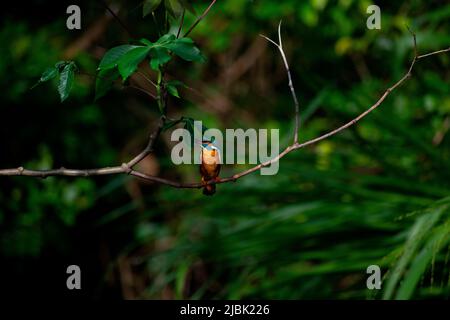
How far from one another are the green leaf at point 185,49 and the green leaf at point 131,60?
0.10ft

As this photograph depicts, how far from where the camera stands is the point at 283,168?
61.1 inches

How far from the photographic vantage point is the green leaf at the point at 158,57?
60 cm

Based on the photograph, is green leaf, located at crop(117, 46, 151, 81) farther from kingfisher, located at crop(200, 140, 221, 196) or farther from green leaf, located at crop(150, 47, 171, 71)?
kingfisher, located at crop(200, 140, 221, 196)

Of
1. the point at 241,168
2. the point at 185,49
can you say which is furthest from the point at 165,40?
the point at 241,168

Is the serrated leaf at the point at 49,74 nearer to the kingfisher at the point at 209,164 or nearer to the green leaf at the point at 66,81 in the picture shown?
the green leaf at the point at 66,81

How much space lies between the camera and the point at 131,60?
2.03ft

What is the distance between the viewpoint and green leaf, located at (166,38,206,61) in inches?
24.0

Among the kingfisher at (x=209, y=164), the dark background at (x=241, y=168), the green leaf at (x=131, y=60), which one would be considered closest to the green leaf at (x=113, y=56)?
the green leaf at (x=131, y=60)

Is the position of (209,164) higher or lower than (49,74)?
lower

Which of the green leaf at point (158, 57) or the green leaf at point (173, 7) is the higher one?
the green leaf at point (173, 7)

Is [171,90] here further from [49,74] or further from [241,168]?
[241,168]

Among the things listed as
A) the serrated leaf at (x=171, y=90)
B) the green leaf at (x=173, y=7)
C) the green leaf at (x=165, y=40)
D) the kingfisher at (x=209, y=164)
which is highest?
the green leaf at (x=173, y=7)

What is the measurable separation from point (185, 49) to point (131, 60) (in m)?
0.06
